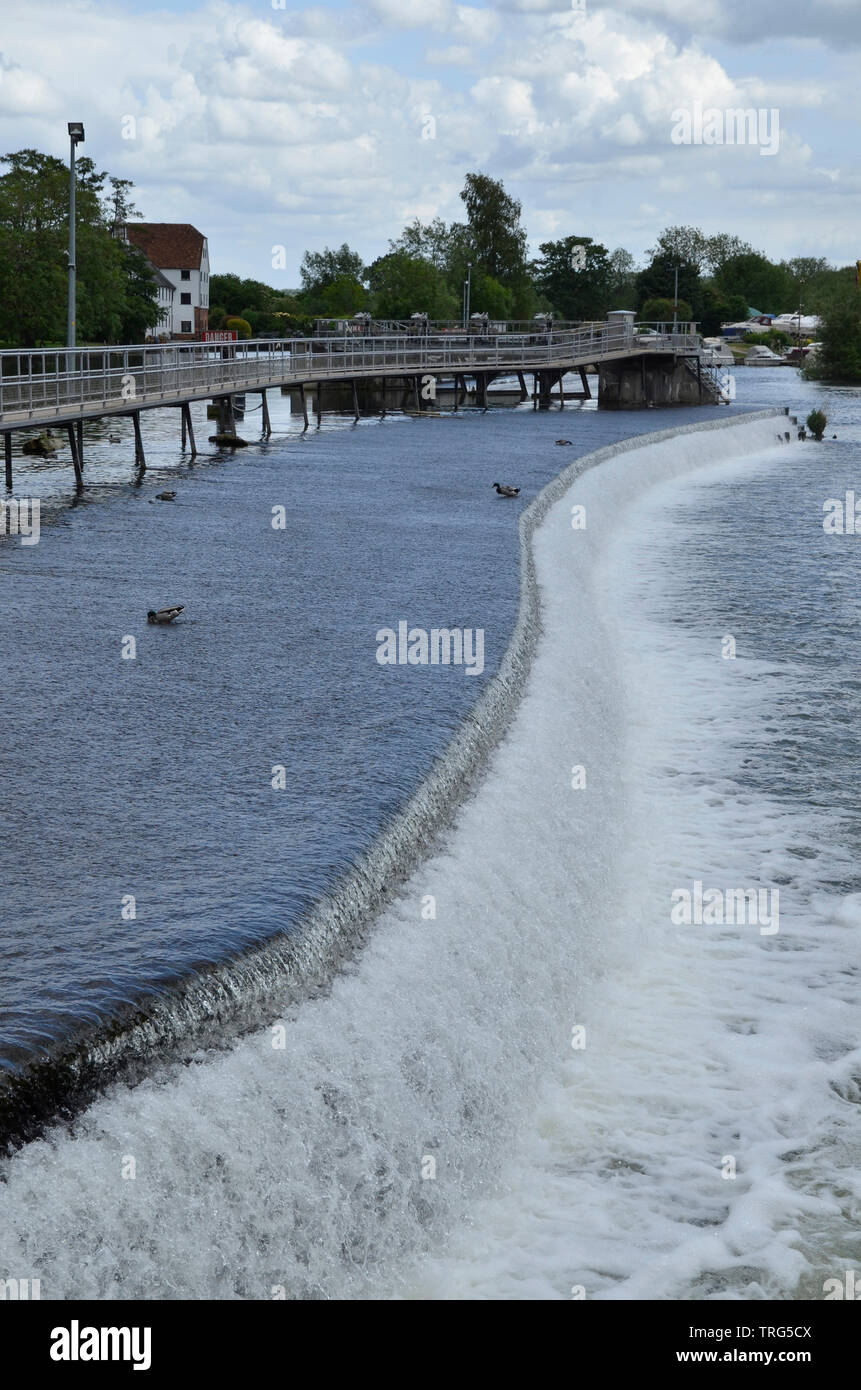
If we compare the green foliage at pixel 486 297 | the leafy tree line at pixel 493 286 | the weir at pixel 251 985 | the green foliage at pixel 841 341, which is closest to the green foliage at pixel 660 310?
the leafy tree line at pixel 493 286

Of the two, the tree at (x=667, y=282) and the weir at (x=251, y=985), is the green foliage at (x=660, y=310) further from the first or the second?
the weir at (x=251, y=985)

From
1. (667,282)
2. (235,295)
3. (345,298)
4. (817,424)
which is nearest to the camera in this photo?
(817,424)

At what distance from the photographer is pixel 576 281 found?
14738 centimetres

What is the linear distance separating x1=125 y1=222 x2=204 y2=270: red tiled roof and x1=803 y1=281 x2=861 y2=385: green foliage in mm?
47174

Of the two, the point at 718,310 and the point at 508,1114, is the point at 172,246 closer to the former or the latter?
the point at 718,310

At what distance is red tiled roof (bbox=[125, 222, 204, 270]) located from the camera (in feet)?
373

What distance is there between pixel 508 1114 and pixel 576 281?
146 m

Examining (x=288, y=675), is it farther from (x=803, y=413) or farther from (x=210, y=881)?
(x=803, y=413)

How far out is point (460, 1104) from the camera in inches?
328

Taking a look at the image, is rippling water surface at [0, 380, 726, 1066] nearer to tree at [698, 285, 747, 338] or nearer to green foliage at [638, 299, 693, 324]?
green foliage at [638, 299, 693, 324]

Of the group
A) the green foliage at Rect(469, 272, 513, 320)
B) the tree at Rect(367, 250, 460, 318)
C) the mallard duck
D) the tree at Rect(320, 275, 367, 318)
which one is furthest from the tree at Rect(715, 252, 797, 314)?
the mallard duck

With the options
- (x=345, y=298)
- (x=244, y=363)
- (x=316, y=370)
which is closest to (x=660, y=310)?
(x=345, y=298)

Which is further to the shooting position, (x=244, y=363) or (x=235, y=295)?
(x=235, y=295)

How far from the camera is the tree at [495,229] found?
121562 millimetres
